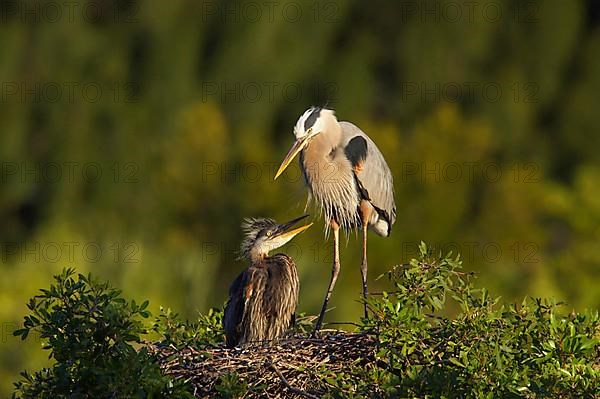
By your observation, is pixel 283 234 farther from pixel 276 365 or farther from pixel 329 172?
pixel 276 365

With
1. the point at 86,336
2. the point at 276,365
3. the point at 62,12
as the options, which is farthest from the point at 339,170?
the point at 62,12

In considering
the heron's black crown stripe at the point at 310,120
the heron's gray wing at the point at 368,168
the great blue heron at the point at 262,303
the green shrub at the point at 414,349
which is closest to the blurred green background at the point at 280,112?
the heron's gray wing at the point at 368,168

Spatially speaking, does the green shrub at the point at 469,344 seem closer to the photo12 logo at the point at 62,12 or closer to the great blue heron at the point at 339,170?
the great blue heron at the point at 339,170

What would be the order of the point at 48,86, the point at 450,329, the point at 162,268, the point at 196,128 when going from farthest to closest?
the point at 48,86, the point at 196,128, the point at 162,268, the point at 450,329

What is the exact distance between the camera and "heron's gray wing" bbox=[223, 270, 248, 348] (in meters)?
7.21

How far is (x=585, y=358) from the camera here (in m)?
5.35

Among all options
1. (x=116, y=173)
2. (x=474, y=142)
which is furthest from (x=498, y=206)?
(x=116, y=173)

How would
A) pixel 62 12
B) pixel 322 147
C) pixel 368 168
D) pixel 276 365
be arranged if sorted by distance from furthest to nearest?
pixel 62 12
pixel 368 168
pixel 322 147
pixel 276 365

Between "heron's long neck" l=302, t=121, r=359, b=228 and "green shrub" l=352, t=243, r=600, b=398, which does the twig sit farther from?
"heron's long neck" l=302, t=121, r=359, b=228

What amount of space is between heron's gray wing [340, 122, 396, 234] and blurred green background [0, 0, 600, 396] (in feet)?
46.9

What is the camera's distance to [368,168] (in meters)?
7.99

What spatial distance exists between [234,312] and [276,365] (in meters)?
1.62

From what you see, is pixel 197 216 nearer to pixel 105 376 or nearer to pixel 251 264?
pixel 251 264

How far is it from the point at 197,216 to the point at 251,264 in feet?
71.8
